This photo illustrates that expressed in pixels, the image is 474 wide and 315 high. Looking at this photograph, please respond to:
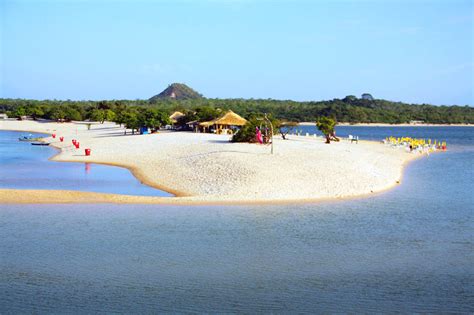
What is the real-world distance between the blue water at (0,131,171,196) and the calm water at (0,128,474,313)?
4323mm

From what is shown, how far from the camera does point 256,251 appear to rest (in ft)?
46.1

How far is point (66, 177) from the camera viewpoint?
27.4 m

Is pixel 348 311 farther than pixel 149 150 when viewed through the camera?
No

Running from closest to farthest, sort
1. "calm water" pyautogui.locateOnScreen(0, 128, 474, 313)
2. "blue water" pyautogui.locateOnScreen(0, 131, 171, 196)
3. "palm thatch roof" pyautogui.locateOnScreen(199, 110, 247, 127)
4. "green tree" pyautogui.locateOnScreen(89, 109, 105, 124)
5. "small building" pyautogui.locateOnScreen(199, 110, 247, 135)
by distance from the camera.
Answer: "calm water" pyautogui.locateOnScreen(0, 128, 474, 313)
"blue water" pyautogui.locateOnScreen(0, 131, 171, 196)
"palm thatch roof" pyautogui.locateOnScreen(199, 110, 247, 127)
"small building" pyautogui.locateOnScreen(199, 110, 247, 135)
"green tree" pyautogui.locateOnScreen(89, 109, 105, 124)

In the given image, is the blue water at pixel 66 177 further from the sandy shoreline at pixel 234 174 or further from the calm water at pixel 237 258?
→ the calm water at pixel 237 258

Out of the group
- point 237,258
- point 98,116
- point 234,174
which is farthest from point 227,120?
point 98,116

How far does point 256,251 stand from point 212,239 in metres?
1.54

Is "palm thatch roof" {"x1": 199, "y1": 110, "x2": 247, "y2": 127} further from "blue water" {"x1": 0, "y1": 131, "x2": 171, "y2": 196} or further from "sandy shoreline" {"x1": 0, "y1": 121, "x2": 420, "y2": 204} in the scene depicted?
"blue water" {"x1": 0, "y1": 131, "x2": 171, "y2": 196}

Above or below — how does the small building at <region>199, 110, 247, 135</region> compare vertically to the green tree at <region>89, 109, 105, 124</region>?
below

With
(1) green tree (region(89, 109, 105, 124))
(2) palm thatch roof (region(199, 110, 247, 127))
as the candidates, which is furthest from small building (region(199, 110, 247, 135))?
(1) green tree (region(89, 109, 105, 124))

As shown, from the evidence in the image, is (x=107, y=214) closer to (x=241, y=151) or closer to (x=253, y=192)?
(x=253, y=192)

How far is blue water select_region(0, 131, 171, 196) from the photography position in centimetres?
2373

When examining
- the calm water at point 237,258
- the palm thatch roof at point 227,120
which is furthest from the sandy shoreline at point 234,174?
the palm thatch roof at point 227,120

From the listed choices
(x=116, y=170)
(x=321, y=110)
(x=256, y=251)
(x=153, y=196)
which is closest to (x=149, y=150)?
(x=116, y=170)
